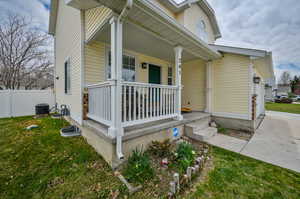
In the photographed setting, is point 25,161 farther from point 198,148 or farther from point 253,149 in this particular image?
point 253,149

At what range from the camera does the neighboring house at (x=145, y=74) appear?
261 cm

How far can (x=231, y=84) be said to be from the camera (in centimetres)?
550

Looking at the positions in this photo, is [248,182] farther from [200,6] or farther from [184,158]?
[200,6]

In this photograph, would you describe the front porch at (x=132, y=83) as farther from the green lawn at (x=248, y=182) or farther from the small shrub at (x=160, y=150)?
the green lawn at (x=248, y=182)

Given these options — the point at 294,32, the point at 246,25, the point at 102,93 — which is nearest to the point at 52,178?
the point at 102,93

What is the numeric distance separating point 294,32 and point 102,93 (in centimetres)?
1518

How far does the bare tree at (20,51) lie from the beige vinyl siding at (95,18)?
41.4 feet

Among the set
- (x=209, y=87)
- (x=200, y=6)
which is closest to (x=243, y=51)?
(x=209, y=87)

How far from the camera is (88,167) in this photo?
2.66 meters

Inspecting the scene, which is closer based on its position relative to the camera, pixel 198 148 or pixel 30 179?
pixel 30 179

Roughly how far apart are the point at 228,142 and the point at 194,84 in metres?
3.42

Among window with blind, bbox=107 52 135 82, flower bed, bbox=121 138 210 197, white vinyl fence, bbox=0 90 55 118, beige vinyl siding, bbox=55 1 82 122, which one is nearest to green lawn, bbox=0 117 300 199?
flower bed, bbox=121 138 210 197

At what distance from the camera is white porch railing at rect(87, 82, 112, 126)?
2.88 m

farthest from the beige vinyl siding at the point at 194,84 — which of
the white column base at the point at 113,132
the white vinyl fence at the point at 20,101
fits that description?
the white vinyl fence at the point at 20,101
